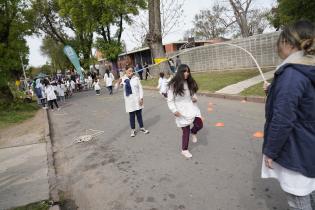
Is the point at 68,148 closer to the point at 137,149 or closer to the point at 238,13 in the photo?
the point at 137,149

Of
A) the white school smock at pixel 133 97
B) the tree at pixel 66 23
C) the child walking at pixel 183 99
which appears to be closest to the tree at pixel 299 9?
the white school smock at pixel 133 97

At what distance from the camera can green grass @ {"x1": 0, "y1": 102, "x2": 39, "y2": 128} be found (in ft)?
39.4

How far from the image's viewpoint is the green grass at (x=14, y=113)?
12.0 metres

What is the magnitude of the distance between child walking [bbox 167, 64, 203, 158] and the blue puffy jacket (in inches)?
108

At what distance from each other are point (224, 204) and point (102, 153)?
136 inches

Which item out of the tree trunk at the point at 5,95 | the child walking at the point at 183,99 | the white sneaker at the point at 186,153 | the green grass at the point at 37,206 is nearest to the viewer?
the green grass at the point at 37,206

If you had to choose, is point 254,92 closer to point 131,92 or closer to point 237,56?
point 131,92

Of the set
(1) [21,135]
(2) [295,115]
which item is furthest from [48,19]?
(2) [295,115]

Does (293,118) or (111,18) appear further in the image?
(111,18)

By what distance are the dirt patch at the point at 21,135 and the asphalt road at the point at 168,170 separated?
0.92 meters

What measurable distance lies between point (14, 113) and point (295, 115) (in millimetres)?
14566

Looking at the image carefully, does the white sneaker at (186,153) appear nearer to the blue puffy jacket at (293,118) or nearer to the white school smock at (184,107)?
the white school smock at (184,107)

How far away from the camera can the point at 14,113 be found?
14.0 meters

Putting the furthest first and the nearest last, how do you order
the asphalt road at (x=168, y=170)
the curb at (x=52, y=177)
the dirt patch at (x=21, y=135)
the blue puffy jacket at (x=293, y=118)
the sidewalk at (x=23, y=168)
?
the dirt patch at (x=21, y=135)
the sidewalk at (x=23, y=168)
the curb at (x=52, y=177)
the asphalt road at (x=168, y=170)
the blue puffy jacket at (x=293, y=118)
